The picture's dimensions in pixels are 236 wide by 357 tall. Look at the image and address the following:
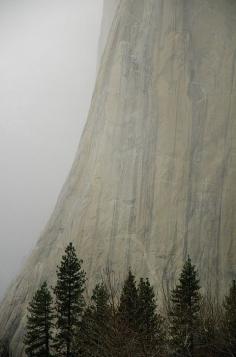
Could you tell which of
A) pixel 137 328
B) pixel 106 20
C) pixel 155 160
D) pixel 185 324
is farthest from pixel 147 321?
pixel 106 20

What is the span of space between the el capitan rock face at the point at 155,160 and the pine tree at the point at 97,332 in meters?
5.76

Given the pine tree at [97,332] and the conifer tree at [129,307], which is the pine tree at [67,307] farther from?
the conifer tree at [129,307]

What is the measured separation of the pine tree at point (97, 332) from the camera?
1420cm

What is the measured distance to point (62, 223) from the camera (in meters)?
25.3

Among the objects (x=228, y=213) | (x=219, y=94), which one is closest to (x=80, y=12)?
(x=219, y=94)

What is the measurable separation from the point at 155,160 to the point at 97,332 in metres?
11.4

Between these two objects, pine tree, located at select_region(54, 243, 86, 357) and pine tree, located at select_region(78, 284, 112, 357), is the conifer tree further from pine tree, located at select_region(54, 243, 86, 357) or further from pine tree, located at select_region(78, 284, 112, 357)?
pine tree, located at select_region(54, 243, 86, 357)

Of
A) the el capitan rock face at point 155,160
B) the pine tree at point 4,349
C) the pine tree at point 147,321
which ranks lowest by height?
the pine tree at point 4,349

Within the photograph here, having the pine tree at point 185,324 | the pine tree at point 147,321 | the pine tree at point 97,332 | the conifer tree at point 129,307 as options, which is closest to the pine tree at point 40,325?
the pine tree at point 97,332

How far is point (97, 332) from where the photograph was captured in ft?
51.9

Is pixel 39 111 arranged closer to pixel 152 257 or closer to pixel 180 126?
pixel 180 126

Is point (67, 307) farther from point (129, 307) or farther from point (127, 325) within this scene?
point (127, 325)

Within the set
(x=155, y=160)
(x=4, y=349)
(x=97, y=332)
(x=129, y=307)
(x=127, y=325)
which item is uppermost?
(x=155, y=160)

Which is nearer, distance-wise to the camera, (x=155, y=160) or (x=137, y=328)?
(x=137, y=328)
